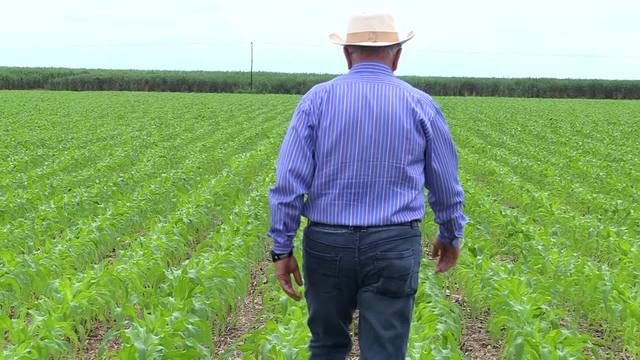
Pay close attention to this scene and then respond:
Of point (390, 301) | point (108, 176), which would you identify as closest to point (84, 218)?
point (108, 176)

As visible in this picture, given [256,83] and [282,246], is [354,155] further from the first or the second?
[256,83]

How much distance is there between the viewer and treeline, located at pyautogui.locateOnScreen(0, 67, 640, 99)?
7350cm

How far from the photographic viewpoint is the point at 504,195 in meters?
12.9

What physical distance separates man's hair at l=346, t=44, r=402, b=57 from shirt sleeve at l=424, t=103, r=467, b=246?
0.97ft

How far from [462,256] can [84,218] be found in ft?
17.6

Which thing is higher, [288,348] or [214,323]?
[288,348]

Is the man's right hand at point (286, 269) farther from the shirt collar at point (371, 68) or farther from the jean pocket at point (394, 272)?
the shirt collar at point (371, 68)

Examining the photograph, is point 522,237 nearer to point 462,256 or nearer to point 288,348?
point 462,256

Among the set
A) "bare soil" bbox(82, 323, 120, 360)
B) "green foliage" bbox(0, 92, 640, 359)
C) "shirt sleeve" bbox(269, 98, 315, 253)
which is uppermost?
"shirt sleeve" bbox(269, 98, 315, 253)

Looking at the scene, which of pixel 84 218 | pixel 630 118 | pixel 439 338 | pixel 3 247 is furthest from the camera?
pixel 630 118

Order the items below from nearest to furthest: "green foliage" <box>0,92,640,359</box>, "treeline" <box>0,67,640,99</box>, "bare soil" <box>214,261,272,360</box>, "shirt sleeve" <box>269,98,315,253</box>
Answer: "shirt sleeve" <box>269,98,315,253</box> → "green foliage" <box>0,92,640,359</box> → "bare soil" <box>214,261,272,360</box> → "treeline" <box>0,67,640,99</box>

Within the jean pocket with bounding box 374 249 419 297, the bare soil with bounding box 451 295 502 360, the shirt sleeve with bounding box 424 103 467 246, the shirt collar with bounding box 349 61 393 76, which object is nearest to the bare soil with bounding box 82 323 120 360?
the bare soil with bounding box 451 295 502 360

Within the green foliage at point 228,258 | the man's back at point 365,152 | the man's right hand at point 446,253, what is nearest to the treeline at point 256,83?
the green foliage at point 228,258

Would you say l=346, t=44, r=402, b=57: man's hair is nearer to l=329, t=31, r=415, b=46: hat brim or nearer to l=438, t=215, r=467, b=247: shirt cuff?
l=329, t=31, r=415, b=46: hat brim
